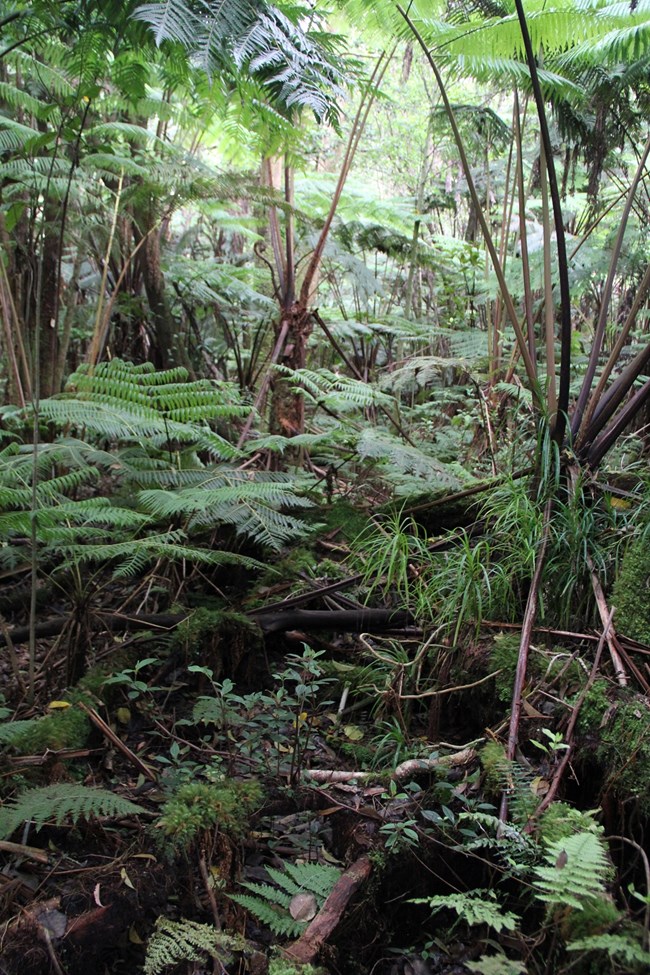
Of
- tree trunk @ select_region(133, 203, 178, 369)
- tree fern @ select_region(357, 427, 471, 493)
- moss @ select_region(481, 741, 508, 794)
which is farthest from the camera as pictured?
tree trunk @ select_region(133, 203, 178, 369)

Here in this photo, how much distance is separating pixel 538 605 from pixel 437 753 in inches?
26.0

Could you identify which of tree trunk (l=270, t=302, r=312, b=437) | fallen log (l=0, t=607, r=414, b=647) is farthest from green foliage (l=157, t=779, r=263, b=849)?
tree trunk (l=270, t=302, r=312, b=437)

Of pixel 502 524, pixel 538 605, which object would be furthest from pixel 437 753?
pixel 502 524

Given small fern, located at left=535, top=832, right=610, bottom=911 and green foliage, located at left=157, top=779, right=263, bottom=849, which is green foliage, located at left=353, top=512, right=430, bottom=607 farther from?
small fern, located at left=535, top=832, right=610, bottom=911

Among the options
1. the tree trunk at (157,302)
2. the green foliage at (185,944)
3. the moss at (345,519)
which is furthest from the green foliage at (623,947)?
the tree trunk at (157,302)

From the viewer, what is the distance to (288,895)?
5.04 ft

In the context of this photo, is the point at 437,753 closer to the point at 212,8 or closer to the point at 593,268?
the point at 212,8

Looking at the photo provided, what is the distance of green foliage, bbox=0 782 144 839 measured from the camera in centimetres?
142

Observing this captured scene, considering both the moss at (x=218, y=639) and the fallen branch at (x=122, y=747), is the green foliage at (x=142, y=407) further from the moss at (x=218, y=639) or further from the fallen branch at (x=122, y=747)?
the fallen branch at (x=122, y=747)

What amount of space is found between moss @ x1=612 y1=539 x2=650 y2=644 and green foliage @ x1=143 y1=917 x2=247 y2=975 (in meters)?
1.38

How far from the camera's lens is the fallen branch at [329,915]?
4.54 feet

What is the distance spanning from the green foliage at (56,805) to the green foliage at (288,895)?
304 mm

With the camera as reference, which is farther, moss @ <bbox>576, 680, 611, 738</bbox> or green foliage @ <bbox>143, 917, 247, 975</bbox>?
moss @ <bbox>576, 680, 611, 738</bbox>

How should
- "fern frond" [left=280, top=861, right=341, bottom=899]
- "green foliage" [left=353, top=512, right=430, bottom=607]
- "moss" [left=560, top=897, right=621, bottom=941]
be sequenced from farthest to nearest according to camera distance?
"green foliage" [left=353, top=512, right=430, bottom=607] → "fern frond" [left=280, top=861, right=341, bottom=899] → "moss" [left=560, top=897, right=621, bottom=941]
